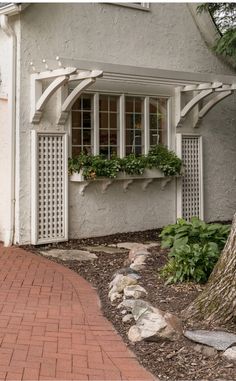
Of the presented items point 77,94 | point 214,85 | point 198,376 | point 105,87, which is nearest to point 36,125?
point 77,94

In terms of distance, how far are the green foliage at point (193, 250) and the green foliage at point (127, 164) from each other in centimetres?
260

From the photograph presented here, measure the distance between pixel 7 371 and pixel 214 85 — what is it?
702cm

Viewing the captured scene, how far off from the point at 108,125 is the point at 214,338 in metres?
5.89

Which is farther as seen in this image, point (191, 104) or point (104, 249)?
point (191, 104)

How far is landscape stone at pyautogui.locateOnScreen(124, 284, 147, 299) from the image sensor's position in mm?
5564

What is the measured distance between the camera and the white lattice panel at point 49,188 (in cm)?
869

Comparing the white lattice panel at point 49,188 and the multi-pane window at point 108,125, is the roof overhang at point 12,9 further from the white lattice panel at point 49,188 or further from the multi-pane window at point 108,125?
the multi-pane window at point 108,125

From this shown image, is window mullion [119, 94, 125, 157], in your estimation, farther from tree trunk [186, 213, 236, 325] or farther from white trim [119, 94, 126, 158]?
tree trunk [186, 213, 236, 325]

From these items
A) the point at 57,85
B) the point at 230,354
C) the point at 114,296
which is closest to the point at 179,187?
the point at 57,85

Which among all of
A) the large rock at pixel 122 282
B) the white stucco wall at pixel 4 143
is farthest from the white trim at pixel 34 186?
the large rock at pixel 122 282

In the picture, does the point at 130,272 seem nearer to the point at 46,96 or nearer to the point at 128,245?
the point at 128,245

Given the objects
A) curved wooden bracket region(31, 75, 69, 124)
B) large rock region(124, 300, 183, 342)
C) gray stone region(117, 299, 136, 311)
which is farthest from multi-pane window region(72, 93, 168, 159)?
large rock region(124, 300, 183, 342)

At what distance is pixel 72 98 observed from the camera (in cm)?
873

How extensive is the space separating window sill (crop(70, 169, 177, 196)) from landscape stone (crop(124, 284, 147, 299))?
11.7 ft
